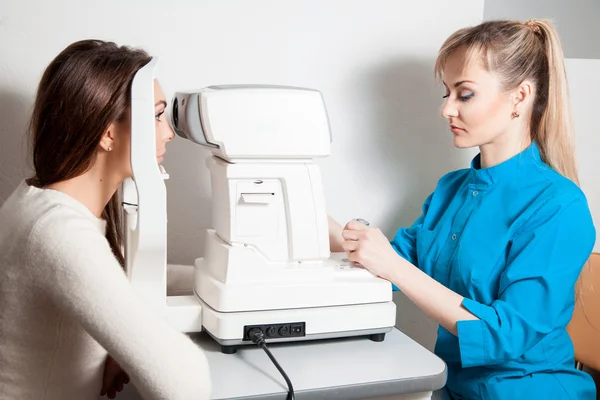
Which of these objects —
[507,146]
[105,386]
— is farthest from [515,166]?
[105,386]

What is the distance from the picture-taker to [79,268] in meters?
0.93

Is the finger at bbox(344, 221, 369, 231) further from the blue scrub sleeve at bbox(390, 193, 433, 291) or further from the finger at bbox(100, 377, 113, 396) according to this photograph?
the finger at bbox(100, 377, 113, 396)

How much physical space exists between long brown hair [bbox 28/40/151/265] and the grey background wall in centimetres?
129

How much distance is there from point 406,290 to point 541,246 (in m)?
0.29

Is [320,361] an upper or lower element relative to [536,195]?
lower

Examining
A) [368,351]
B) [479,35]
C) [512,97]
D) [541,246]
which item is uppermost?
[479,35]

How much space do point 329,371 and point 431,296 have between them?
30cm

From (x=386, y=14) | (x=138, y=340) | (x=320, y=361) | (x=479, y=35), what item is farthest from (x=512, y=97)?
(x=138, y=340)

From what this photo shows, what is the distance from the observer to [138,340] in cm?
93

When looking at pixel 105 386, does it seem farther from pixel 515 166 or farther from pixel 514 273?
pixel 515 166

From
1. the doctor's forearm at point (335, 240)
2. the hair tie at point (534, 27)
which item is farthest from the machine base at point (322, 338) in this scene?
the hair tie at point (534, 27)

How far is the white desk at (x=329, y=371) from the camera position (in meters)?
1.06

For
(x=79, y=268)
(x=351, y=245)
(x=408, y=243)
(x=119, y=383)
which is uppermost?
(x=79, y=268)

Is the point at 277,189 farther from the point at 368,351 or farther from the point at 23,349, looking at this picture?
the point at 23,349
